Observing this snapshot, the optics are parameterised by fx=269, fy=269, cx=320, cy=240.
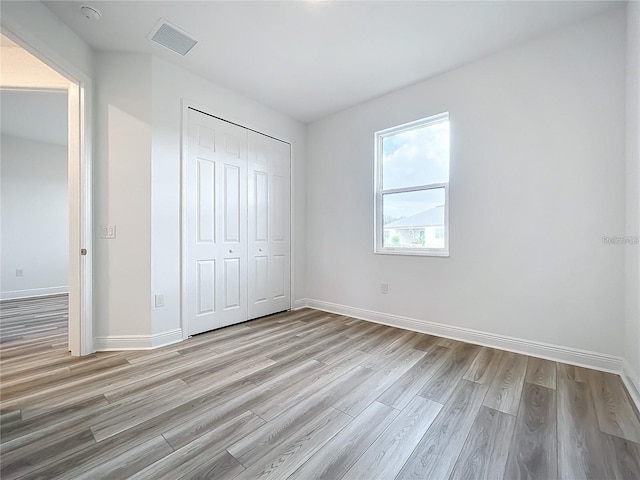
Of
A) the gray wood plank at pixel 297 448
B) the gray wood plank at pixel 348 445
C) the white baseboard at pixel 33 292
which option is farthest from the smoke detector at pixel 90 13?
the white baseboard at pixel 33 292

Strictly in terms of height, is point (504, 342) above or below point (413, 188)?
below

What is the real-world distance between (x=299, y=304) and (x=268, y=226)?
4.16ft

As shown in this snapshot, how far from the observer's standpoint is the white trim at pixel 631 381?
166 cm

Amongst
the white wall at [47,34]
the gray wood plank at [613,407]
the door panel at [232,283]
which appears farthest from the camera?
the door panel at [232,283]

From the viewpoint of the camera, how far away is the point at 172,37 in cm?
229

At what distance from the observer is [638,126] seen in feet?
5.58

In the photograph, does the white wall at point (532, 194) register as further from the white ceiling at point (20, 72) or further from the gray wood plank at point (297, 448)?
the white ceiling at point (20, 72)

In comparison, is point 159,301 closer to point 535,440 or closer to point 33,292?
point 535,440

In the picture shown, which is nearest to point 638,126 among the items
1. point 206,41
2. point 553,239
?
point 553,239

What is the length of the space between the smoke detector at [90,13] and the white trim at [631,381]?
448 cm

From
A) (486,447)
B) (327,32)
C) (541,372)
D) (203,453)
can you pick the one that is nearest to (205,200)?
(327,32)

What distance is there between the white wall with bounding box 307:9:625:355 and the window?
0.12 metres

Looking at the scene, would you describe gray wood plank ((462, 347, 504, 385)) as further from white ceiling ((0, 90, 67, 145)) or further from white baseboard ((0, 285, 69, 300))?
white baseboard ((0, 285, 69, 300))

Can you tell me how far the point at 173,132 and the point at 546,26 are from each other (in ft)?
11.1
